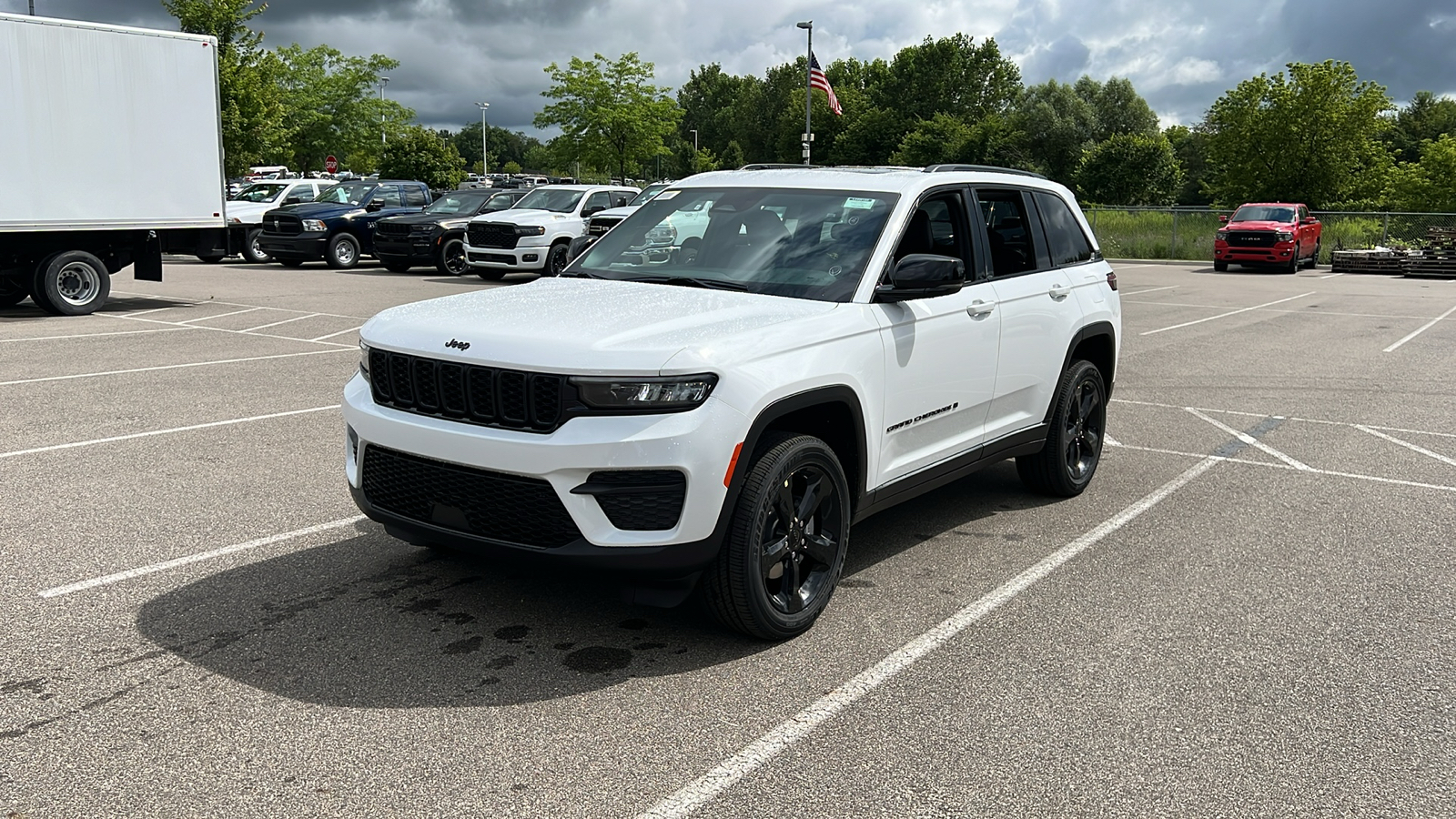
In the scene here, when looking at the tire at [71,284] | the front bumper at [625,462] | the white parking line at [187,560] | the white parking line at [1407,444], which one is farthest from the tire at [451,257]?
the front bumper at [625,462]

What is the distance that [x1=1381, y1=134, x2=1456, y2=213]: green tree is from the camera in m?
64.0

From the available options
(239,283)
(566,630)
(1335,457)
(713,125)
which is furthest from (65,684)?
(713,125)

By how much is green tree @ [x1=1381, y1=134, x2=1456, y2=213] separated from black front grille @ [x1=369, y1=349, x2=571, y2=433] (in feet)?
216

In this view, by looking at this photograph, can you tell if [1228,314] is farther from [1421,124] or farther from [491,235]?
[1421,124]

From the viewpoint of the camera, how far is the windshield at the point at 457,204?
25406mm

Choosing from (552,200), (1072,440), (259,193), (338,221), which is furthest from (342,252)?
(1072,440)

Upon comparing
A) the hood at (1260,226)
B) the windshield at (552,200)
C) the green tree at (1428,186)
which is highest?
the green tree at (1428,186)

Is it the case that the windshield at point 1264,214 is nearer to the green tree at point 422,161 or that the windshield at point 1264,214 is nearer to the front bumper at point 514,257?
the front bumper at point 514,257

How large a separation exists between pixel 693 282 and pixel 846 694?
1.97 meters

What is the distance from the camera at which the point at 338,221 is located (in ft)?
84.7

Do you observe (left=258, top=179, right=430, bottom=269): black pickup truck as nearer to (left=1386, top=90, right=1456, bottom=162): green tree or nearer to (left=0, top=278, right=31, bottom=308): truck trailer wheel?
(left=0, top=278, right=31, bottom=308): truck trailer wheel

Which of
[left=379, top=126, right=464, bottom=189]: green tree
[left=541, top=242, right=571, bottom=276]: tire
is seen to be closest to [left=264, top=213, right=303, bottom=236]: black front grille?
[left=541, top=242, right=571, bottom=276]: tire

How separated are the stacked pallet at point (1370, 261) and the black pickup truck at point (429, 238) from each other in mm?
23709

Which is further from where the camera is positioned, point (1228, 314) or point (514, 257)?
point (514, 257)
